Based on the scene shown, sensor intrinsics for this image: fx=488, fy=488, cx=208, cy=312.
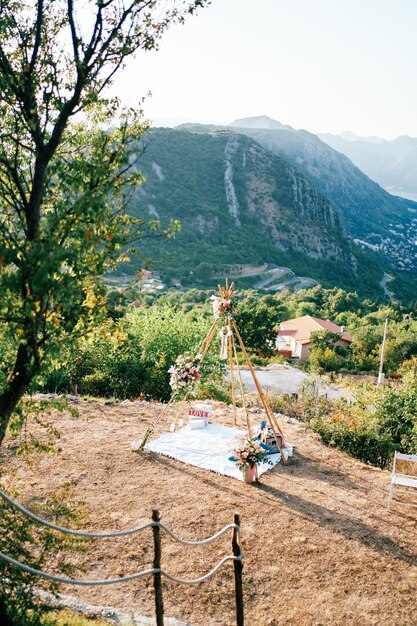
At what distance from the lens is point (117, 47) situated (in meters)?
3.97

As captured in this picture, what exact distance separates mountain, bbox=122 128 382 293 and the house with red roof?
25671 millimetres

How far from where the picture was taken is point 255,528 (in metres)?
5.88

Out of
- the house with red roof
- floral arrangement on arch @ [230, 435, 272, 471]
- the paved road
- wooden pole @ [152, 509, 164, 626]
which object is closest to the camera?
wooden pole @ [152, 509, 164, 626]

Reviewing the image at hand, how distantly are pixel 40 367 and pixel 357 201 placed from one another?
171 metres

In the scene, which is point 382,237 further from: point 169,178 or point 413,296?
point 169,178

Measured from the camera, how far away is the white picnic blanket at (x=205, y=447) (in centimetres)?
749

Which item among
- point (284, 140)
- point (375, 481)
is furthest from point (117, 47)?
point (284, 140)

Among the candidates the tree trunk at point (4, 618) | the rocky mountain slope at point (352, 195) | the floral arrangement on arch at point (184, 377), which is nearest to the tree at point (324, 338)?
the floral arrangement on arch at point (184, 377)

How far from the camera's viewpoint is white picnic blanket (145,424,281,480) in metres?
7.49

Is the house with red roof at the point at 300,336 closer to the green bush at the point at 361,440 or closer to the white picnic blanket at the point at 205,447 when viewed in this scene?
the green bush at the point at 361,440

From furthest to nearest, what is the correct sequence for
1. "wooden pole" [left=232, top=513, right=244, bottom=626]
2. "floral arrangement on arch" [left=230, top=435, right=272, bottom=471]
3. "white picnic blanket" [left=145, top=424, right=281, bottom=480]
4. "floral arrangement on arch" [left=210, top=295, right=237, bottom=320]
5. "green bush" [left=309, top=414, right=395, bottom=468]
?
"green bush" [left=309, top=414, right=395, bottom=468] < "floral arrangement on arch" [left=210, top=295, right=237, bottom=320] < "white picnic blanket" [left=145, top=424, right=281, bottom=480] < "floral arrangement on arch" [left=230, top=435, right=272, bottom=471] < "wooden pole" [left=232, top=513, right=244, bottom=626]

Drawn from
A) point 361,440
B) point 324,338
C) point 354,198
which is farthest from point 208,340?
point 354,198

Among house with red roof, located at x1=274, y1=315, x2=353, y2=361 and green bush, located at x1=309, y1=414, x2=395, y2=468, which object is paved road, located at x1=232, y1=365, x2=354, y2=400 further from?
house with red roof, located at x1=274, y1=315, x2=353, y2=361

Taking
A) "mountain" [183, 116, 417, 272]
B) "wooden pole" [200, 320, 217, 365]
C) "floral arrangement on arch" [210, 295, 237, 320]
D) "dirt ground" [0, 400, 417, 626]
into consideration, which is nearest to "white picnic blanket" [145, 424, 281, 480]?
"dirt ground" [0, 400, 417, 626]
